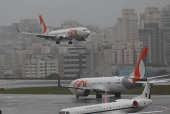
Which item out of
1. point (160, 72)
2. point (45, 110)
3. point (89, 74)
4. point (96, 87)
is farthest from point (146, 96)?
point (89, 74)

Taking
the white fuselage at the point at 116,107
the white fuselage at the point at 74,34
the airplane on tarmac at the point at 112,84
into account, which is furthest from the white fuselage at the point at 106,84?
the white fuselage at the point at 74,34

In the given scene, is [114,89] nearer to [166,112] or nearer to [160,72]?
[166,112]

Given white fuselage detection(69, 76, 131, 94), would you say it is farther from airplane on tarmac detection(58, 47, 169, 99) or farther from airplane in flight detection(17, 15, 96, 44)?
airplane in flight detection(17, 15, 96, 44)

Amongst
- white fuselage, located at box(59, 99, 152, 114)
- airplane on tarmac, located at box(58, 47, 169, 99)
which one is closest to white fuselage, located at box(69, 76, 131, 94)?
airplane on tarmac, located at box(58, 47, 169, 99)

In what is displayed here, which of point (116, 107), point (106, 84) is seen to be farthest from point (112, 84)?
point (116, 107)

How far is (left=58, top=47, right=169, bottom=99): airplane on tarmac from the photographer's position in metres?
74.8

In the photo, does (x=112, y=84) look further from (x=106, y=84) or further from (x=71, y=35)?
(x=71, y=35)

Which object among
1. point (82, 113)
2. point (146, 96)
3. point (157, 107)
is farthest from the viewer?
point (157, 107)

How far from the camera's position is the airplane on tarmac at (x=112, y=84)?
245ft

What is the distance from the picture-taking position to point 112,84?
254 feet

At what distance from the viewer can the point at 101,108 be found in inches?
1841

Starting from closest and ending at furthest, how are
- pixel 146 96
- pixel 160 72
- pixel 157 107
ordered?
pixel 146 96 → pixel 157 107 → pixel 160 72

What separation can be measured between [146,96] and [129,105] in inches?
173

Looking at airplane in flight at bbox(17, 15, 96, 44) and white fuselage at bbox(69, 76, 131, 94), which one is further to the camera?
airplane in flight at bbox(17, 15, 96, 44)
